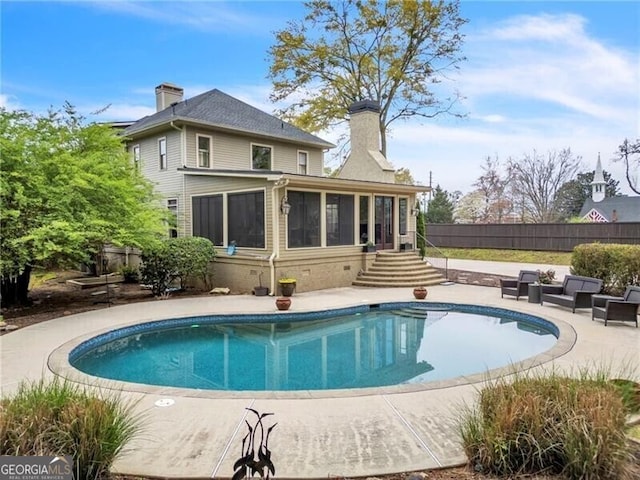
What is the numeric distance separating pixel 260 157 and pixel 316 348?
11.7m

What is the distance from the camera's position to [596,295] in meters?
9.41

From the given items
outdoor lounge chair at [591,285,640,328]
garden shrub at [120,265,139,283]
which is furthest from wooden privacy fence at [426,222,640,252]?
garden shrub at [120,265,139,283]

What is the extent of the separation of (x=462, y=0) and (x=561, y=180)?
18.7 m

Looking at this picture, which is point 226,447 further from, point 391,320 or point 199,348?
point 391,320

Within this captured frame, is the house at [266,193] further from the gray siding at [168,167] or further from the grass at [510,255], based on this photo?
the grass at [510,255]

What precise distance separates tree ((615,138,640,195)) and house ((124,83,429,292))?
18.5 metres

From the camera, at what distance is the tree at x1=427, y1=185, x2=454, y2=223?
4112 centimetres

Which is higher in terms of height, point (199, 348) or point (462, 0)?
point (462, 0)

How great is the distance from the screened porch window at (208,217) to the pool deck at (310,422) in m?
7.03

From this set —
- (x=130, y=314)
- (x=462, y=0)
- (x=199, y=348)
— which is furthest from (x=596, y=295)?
(x=462, y=0)

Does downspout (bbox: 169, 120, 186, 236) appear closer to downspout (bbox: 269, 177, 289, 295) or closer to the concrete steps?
downspout (bbox: 269, 177, 289, 295)

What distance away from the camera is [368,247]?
1550 cm

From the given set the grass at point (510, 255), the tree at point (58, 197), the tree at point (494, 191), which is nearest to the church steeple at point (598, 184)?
the tree at point (494, 191)

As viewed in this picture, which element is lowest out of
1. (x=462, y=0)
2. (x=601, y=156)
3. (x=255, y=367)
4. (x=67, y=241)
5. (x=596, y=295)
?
(x=255, y=367)
